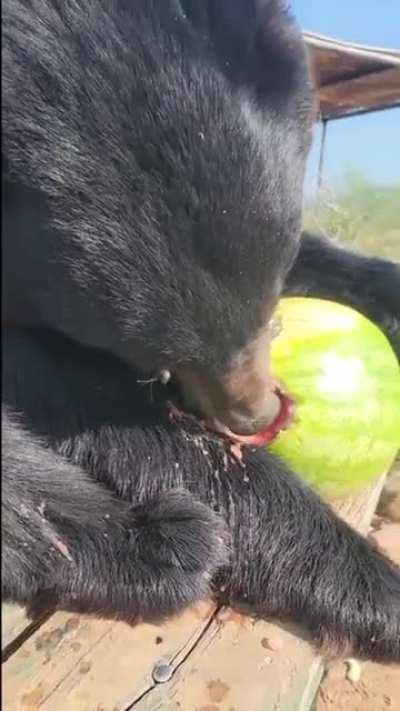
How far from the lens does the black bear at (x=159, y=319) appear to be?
118 centimetres

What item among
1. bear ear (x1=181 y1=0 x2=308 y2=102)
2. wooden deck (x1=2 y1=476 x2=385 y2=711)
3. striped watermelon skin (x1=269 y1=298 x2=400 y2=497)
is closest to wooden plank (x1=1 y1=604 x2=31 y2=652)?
wooden deck (x1=2 y1=476 x2=385 y2=711)

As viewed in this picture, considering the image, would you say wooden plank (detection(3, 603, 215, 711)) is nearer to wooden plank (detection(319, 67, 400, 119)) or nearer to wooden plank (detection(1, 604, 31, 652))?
wooden plank (detection(1, 604, 31, 652))

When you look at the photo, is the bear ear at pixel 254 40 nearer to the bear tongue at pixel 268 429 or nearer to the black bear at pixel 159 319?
the black bear at pixel 159 319

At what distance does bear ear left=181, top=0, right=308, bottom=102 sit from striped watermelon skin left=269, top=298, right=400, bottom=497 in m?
0.59

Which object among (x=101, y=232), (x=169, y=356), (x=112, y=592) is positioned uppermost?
(x=101, y=232)

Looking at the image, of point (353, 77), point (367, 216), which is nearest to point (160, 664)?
point (353, 77)

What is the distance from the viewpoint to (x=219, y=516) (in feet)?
5.13

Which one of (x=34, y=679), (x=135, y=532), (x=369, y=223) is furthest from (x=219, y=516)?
(x=369, y=223)

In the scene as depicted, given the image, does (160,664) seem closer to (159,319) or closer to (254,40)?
(159,319)

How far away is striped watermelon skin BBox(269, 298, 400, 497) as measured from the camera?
1.77m

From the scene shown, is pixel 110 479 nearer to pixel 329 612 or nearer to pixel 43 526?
pixel 43 526

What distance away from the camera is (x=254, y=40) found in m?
1.34

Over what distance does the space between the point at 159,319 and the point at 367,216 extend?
456 cm

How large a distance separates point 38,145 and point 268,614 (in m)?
0.88
